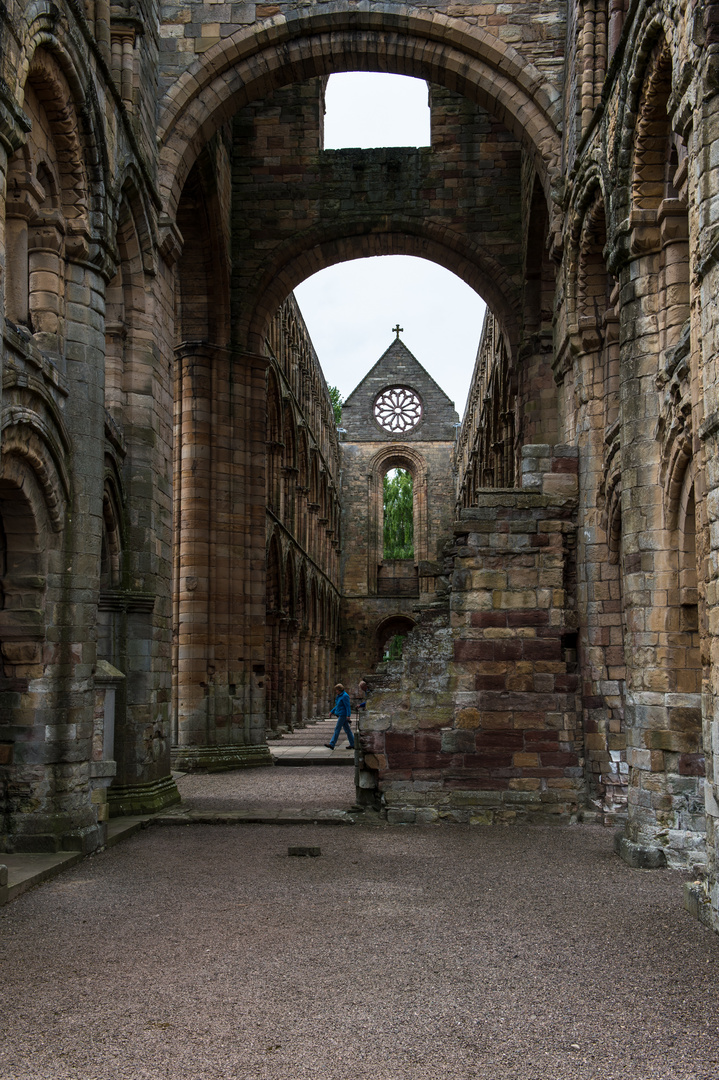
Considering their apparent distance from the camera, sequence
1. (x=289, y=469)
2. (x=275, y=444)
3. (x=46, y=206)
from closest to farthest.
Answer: (x=46, y=206) < (x=275, y=444) < (x=289, y=469)

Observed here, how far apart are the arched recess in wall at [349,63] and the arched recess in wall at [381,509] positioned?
1176 inches

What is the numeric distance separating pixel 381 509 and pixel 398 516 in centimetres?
1022

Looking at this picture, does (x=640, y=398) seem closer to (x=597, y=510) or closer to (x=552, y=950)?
(x=597, y=510)

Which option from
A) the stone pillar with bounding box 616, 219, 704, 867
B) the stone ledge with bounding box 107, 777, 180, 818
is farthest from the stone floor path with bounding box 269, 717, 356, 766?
the stone pillar with bounding box 616, 219, 704, 867

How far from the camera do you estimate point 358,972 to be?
521 centimetres

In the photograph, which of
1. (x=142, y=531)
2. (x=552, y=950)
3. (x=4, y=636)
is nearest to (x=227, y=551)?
(x=142, y=531)

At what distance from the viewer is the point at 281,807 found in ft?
38.1

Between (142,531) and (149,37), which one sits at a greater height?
(149,37)

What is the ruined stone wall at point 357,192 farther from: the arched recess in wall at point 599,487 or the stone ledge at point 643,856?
the stone ledge at point 643,856

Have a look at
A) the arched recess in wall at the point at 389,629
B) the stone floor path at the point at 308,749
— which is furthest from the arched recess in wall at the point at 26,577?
the arched recess in wall at the point at 389,629

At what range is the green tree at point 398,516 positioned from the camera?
52.8 m

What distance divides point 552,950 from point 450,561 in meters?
6.67

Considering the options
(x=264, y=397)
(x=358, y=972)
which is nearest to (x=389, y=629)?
(x=264, y=397)

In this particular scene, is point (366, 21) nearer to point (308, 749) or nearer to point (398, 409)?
point (308, 749)
